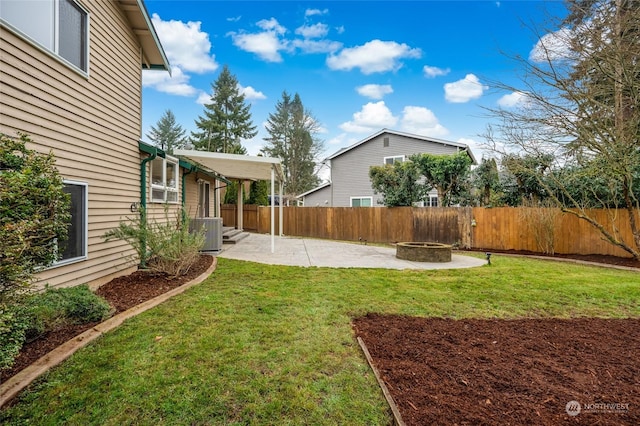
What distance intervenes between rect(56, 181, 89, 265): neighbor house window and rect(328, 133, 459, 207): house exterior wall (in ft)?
48.8

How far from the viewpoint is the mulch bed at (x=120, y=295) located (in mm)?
2795

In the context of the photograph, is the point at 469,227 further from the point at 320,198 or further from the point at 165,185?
the point at 320,198

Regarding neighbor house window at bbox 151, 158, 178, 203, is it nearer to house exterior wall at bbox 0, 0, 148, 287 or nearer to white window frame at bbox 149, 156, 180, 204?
white window frame at bbox 149, 156, 180, 204

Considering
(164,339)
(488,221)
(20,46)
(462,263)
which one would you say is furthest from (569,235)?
(20,46)

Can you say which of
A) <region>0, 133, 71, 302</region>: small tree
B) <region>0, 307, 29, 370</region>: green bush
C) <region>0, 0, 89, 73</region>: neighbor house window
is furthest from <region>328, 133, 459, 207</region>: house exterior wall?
<region>0, 307, 29, 370</region>: green bush

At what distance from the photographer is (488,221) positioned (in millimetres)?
11562

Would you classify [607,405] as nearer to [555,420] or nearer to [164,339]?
[555,420]

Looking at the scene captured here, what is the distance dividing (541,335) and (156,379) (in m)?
4.13

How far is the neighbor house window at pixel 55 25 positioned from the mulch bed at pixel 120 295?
3509 mm

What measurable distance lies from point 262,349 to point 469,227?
11.0 meters

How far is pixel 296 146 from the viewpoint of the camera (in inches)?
1259

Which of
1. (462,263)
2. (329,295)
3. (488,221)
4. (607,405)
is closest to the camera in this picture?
(607,405)

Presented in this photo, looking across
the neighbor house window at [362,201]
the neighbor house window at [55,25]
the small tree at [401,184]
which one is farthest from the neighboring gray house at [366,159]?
the neighbor house window at [55,25]

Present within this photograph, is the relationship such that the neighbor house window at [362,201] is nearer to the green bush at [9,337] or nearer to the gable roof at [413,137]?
the gable roof at [413,137]
